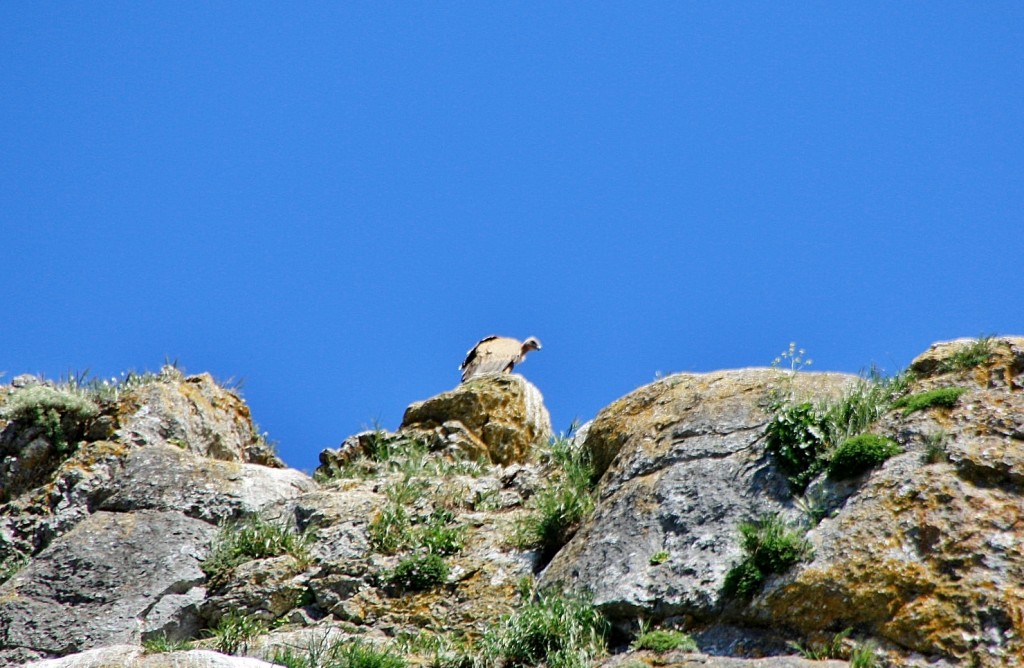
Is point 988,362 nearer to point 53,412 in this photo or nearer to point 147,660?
point 147,660

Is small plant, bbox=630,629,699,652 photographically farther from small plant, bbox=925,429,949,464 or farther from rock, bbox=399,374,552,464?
rock, bbox=399,374,552,464

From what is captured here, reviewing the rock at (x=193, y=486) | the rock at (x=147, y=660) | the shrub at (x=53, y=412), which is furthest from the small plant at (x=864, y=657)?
the shrub at (x=53, y=412)

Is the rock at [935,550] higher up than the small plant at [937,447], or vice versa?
the small plant at [937,447]

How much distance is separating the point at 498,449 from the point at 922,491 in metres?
7.75

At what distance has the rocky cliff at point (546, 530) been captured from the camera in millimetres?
10977

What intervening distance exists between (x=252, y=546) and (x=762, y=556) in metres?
6.69

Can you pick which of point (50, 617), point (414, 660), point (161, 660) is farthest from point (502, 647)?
point (50, 617)

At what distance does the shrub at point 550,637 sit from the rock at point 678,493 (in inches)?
9.9

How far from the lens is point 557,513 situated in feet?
46.3

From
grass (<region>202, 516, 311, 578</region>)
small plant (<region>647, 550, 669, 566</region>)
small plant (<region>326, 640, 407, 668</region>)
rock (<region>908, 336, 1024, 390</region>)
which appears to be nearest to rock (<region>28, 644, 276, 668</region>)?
small plant (<region>326, 640, 407, 668</region>)

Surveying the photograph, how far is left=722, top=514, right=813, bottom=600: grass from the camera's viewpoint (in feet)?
37.5

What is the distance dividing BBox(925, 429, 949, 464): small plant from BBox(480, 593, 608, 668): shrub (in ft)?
12.6

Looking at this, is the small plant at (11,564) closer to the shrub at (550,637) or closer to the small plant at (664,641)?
the shrub at (550,637)

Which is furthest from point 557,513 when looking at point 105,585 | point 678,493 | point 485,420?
point 105,585
